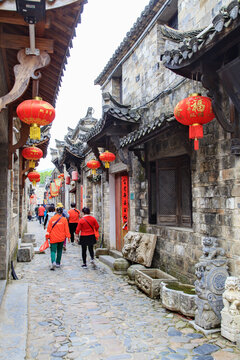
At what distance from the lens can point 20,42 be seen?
3.88 m

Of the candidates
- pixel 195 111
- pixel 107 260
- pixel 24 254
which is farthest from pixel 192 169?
pixel 24 254

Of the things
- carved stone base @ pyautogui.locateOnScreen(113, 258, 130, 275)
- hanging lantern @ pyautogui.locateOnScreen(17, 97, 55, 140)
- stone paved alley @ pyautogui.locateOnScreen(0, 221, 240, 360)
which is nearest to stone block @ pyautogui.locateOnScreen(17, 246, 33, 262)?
stone paved alley @ pyautogui.locateOnScreen(0, 221, 240, 360)

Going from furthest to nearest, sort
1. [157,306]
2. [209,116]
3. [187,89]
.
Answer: [187,89] < [157,306] < [209,116]

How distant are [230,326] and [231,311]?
19cm

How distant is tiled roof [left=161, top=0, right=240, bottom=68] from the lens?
12.0 ft

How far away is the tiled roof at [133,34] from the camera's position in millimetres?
7934

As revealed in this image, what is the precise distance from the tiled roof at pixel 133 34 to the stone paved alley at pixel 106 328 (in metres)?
6.46

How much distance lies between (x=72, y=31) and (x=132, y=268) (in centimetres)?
527

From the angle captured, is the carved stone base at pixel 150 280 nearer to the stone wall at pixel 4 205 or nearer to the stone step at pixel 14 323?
the stone step at pixel 14 323

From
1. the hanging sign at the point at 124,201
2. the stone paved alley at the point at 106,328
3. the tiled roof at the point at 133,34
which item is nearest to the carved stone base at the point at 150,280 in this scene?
the stone paved alley at the point at 106,328

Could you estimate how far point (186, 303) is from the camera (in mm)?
5020

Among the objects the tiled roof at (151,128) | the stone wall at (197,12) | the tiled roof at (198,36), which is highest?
the stone wall at (197,12)

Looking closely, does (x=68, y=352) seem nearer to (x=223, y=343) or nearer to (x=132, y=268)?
(x=223, y=343)

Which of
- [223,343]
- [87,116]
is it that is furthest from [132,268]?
[87,116]
